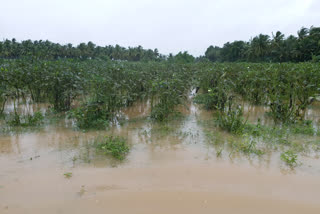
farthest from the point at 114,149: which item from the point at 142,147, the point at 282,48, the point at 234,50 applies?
the point at 234,50

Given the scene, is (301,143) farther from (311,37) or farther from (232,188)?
(311,37)

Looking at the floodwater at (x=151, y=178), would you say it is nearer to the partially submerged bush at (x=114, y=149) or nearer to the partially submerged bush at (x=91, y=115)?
the partially submerged bush at (x=114, y=149)

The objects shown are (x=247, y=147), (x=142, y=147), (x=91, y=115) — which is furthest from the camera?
(x=91, y=115)

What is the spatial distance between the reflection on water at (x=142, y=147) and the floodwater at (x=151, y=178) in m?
0.02

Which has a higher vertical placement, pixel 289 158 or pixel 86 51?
Result: pixel 86 51

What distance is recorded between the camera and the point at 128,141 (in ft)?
15.4

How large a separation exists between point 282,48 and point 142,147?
35329mm

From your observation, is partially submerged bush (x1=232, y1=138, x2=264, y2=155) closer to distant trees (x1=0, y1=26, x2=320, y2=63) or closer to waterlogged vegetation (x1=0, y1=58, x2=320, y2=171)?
waterlogged vegetation (x1=0, y1=58, x2=320, y2=171)

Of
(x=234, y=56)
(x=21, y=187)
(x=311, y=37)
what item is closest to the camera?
(x=21, y=187)

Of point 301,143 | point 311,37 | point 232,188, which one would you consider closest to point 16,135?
point 232,188

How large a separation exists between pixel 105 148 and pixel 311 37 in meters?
35.6

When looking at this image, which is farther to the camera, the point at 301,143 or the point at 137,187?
the point at 301,143

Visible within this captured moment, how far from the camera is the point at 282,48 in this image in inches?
1289

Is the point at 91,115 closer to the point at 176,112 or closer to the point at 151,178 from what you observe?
the point at 176,112
